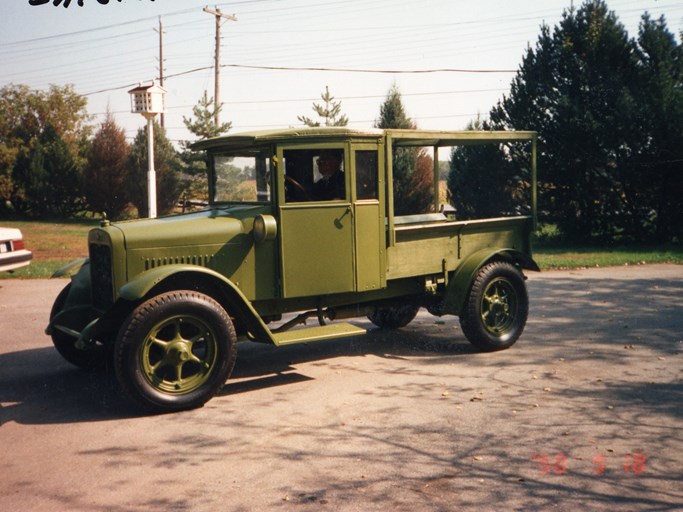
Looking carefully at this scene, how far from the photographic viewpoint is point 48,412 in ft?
18.6

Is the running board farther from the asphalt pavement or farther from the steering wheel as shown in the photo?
the steering wheel

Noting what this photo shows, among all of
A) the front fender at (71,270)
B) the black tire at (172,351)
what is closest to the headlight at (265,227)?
the black tire at (172,351)

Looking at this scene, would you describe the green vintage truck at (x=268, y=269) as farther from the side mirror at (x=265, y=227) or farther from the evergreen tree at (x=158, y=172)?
the evergreen tree at (x=158, y=172)

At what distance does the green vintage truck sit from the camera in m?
5.68

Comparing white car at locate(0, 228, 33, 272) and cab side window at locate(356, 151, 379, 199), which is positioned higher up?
cab side window at locate(356, 151, 379, 199)

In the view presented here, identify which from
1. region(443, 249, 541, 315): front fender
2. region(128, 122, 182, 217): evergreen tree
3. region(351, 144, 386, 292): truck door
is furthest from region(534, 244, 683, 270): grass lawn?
region(128, 122, 182, 217): evergreen tree

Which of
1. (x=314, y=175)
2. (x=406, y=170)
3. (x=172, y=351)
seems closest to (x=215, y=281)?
(x=172, y=351)

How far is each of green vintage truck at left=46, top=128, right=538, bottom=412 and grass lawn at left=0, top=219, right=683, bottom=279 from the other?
7.89 metres

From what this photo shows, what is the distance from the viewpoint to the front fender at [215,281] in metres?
5.52

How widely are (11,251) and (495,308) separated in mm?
8073

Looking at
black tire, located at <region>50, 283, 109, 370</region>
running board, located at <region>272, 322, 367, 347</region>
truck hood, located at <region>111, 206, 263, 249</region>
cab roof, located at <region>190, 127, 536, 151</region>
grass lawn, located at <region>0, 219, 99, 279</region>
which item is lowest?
black tire, located at <region>50, 283, 109, 370</region>

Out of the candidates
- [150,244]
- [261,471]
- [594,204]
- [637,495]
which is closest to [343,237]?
[150,244]

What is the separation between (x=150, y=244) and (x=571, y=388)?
3701 mm

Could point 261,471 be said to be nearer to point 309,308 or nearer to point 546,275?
point 309,308
